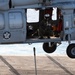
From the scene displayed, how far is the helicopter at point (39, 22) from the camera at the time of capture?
1602cm

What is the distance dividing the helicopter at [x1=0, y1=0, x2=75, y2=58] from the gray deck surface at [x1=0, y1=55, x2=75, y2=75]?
187 centimetres

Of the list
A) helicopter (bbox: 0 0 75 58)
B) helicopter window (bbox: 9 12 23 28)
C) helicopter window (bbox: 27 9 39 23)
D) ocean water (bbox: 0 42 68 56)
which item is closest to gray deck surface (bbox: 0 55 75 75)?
ocean water (bbox: 0 42 68 56)

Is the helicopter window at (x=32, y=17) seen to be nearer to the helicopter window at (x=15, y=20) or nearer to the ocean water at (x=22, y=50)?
the helicopter window at (x=15, y=20)

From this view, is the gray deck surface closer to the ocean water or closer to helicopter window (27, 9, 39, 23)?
the ocean water

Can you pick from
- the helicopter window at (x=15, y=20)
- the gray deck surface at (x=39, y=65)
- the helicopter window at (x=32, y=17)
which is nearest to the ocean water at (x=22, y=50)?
the gray deck surface at (x=39, y=65)

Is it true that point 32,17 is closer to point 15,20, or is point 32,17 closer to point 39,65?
point 15,20

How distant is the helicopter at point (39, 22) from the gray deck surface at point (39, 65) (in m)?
1.87

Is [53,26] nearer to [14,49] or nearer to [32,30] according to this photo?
[32,30]

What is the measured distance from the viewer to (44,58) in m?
21.7

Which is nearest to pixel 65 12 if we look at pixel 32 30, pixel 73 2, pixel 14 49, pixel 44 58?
pixel 73 2

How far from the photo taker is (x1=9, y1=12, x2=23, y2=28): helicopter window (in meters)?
16.0

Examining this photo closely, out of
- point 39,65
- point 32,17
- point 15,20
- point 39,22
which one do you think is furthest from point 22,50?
point 15,20

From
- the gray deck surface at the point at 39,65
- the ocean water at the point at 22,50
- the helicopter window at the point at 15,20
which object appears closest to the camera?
the helicopter window at the point at 15,20

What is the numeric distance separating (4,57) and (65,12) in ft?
22.2
